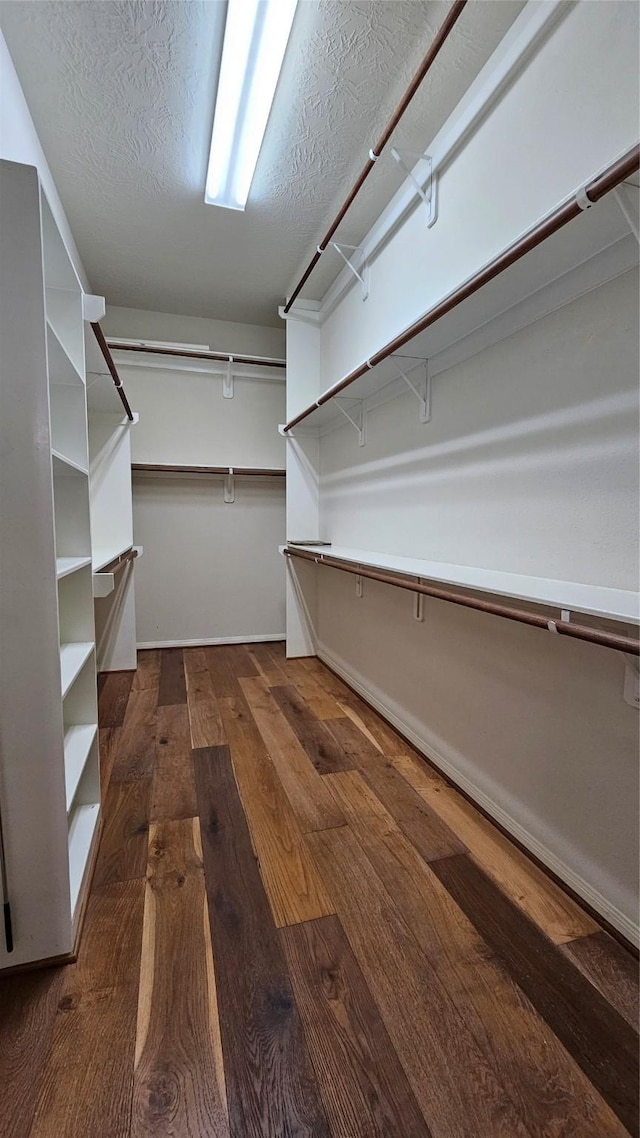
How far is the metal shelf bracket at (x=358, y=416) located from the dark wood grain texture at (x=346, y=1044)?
7.55 ft

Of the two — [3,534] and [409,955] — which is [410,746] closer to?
[409,955]

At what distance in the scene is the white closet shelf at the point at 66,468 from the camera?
125 cm

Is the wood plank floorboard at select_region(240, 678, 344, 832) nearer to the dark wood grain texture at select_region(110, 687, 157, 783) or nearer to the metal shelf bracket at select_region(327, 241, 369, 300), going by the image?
the dark wood grain texture at select_region(110, 687, 157, 783)

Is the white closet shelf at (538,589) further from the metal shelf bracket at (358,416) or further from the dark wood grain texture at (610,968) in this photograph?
the metal shelf bracket at (358,416)

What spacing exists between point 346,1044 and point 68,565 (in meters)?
1.28

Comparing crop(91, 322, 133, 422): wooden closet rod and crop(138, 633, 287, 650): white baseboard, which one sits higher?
crop(91, 322, 133, 422): wooden closet rod

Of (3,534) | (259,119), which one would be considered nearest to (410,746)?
(3,534)

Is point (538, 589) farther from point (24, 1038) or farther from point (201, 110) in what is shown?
point (201, 110)

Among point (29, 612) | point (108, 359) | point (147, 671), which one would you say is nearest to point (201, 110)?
point (108, 359)

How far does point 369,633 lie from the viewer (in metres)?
2.71

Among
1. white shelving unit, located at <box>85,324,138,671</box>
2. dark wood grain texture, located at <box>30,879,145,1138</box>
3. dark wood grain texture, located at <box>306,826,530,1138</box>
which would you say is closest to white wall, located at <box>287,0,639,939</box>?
dark wood grain texture, located at <box>306,826,530,1138</box>

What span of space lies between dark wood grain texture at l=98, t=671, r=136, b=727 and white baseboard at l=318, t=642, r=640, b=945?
136 cm

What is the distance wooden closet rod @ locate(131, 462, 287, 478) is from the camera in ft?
11.5

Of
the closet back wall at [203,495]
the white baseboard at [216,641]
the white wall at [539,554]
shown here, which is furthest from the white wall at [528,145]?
the white baseboard at [216,641]
